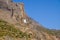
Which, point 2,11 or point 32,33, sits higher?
point 2,11

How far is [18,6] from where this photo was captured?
84.5 meters

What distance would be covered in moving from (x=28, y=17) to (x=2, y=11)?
54.5ft

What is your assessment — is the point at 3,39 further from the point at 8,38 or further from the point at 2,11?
the point at 2,11

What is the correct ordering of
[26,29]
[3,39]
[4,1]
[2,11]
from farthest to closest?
1. [4,1]
2. [2,11]
3. [26,29]
4. [3,39]

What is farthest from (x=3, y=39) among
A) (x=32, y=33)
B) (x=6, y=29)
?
(x=32, y=33)

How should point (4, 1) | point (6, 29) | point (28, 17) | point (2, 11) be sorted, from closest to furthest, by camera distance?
point (6, 29), point (2, 11), point (4, 1), point (28, 17)

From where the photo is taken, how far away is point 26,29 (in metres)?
71.4

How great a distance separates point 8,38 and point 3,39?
126 cm

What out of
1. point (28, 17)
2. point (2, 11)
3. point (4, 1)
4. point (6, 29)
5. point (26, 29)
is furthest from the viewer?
point (28, 17)

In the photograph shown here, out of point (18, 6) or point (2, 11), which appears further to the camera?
point (18, 6)

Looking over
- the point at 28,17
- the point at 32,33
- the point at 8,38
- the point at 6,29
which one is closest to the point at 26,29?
the point at 32,33

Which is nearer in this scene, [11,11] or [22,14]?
[11,11]

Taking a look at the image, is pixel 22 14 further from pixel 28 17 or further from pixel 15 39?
pixel 15 39

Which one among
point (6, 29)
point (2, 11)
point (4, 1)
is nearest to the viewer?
point (6, 29)
